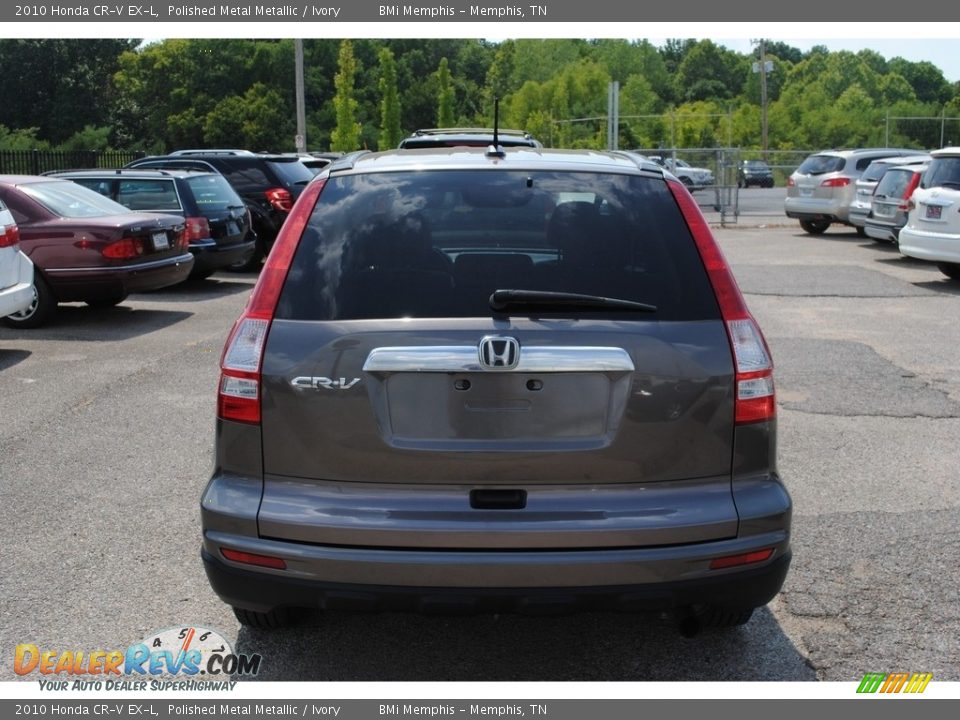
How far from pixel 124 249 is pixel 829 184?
52.4ft

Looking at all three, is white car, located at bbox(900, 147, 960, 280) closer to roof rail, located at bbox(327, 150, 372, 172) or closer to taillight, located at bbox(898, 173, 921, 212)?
taillight, located at bbox(898, 173, 921, 212)

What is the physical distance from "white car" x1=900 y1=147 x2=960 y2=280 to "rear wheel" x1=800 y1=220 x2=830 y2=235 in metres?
8.67

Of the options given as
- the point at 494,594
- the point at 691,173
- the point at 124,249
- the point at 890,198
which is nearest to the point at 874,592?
the point at 494,594

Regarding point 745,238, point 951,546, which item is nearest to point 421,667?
point 951,546

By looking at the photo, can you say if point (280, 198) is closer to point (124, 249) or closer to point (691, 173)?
point (124, 249)

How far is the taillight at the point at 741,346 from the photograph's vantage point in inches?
138

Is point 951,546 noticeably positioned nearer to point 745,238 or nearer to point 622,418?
point 622,418

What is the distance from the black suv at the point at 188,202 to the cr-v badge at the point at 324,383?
11.8m

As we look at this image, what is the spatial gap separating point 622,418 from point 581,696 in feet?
3.21

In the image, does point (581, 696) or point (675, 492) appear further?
point (581, 696)

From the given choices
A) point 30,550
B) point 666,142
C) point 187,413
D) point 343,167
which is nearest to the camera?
point 343,167

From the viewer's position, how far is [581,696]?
12.1 feet

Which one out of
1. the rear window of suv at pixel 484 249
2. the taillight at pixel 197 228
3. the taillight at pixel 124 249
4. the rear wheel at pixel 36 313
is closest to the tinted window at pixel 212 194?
the taillight at pixel 197 228
